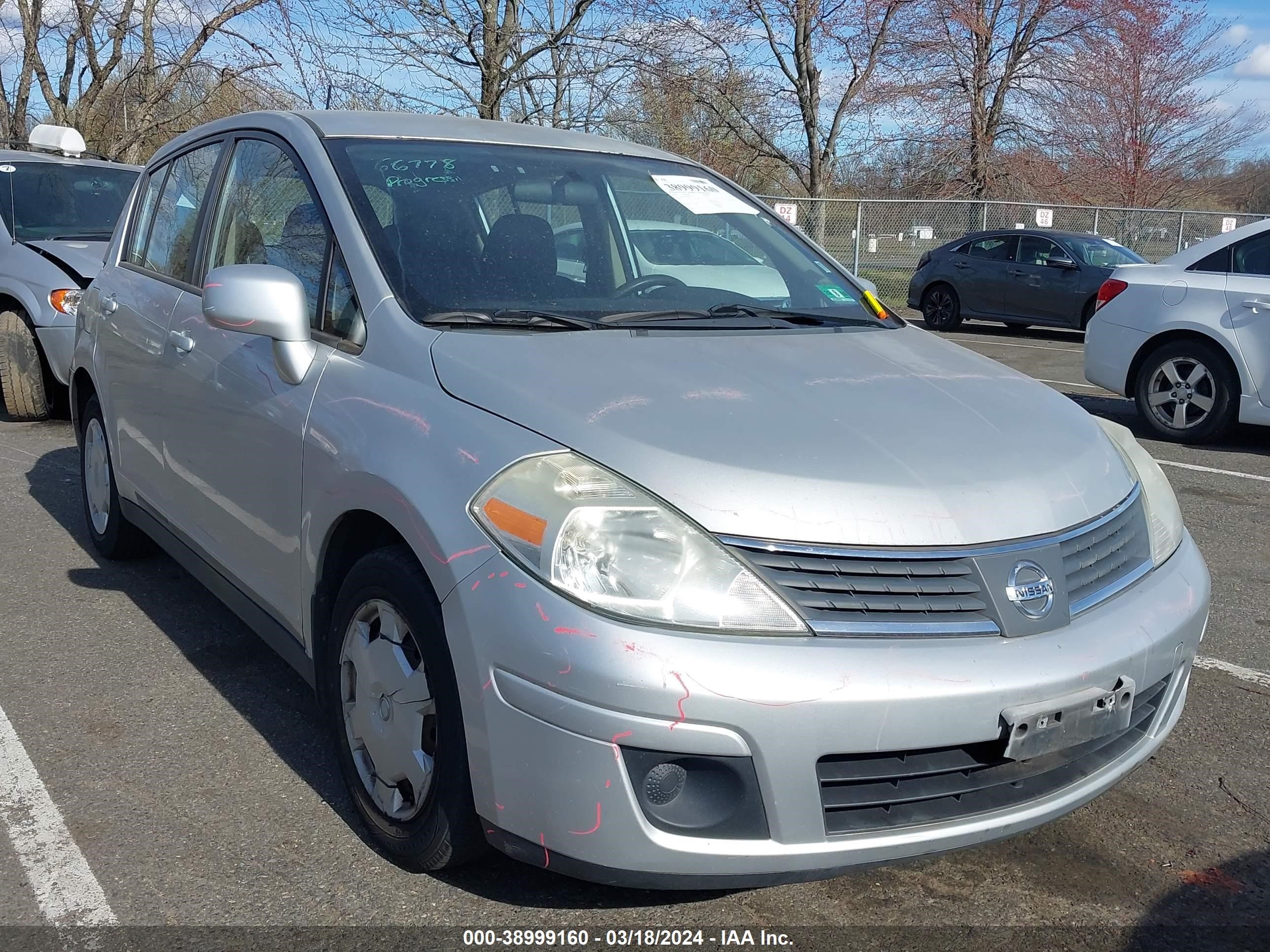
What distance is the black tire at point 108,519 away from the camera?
4621mm

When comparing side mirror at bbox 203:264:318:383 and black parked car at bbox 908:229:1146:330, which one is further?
black parked car at bbox 908:229:1146:330

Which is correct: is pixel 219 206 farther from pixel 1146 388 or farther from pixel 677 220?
pixel 1146 388

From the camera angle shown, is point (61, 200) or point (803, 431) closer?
point (803, 431)

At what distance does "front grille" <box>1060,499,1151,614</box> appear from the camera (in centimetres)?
238

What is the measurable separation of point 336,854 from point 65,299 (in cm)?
592

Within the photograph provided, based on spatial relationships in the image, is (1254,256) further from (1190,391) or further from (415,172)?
(415,172)

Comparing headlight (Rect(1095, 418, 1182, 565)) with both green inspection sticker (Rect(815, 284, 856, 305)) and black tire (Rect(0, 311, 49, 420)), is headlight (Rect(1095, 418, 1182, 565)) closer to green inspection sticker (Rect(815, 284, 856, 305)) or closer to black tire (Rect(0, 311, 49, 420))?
green inspection sticker (Rect(815, 284, 856, 305))

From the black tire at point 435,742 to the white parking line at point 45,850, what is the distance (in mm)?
582

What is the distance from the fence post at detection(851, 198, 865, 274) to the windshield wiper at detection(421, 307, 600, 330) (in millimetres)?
19010

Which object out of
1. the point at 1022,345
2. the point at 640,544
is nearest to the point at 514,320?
the point at 640,544

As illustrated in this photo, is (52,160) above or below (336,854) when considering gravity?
above

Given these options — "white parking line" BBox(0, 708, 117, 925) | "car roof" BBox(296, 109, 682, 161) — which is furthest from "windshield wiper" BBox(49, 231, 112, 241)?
"white parking line" BBox(0, 708, 117, 925)

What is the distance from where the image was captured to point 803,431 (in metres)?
2.41

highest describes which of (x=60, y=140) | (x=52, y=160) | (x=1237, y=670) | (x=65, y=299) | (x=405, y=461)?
(x=60, y=140)
